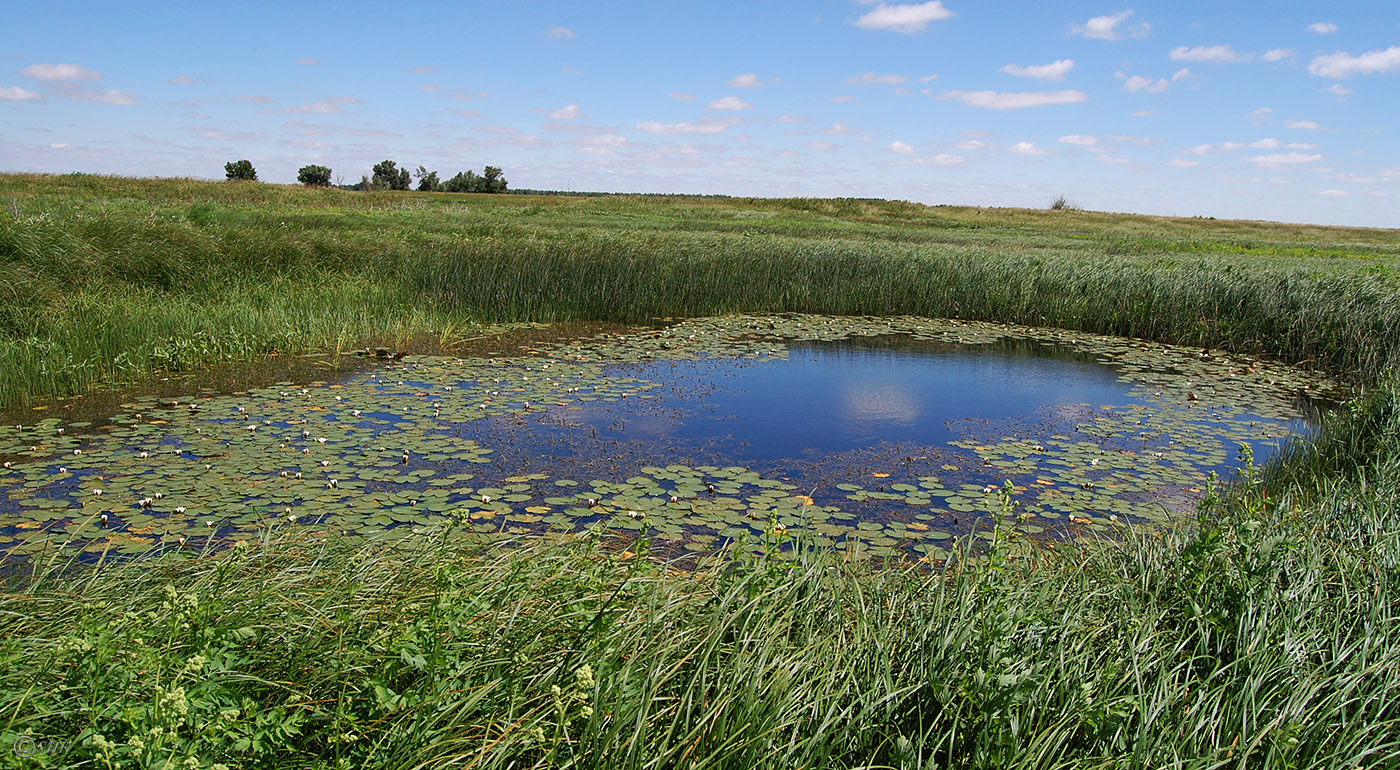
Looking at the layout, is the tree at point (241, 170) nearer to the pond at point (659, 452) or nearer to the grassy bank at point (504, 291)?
the grassy bank at point (504, 291)

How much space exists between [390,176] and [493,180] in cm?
643

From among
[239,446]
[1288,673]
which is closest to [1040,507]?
[1288,673]

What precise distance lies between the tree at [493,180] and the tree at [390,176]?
15.9 feet

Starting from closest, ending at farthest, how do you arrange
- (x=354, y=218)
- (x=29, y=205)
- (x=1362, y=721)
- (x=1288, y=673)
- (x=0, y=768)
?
(x=0, y=768)
(x=1362, y=721)
(x=1288, y=673)
(x=29, y=205)
(x=354, y=218)

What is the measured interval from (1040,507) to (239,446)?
490cm

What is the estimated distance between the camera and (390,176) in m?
52.0

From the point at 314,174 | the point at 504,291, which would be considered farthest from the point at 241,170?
the point at 504,291

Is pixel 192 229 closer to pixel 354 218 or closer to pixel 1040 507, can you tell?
pixel 1040 507

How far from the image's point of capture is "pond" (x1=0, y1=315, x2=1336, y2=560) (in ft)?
13.6

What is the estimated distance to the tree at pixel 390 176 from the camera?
51.5 metres

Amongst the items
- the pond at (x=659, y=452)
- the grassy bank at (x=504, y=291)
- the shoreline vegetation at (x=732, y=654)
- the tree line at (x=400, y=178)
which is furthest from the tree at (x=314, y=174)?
the shoreline vegetation at (x=732, y=654)

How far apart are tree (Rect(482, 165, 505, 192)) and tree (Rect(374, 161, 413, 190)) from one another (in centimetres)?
484

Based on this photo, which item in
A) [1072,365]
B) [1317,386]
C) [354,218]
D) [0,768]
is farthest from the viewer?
[354,218]

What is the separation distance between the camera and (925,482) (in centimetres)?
512
